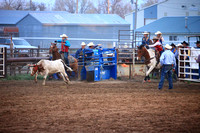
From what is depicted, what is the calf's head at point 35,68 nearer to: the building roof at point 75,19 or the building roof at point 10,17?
the building roof at point 75,19

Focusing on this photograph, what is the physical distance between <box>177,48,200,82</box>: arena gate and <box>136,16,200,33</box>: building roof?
24.3 m

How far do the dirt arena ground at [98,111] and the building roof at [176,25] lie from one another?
29485mm

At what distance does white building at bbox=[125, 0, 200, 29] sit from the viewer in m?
50.3

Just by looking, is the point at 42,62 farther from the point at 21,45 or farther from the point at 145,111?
the point at 21,45

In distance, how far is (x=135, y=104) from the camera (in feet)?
29.8

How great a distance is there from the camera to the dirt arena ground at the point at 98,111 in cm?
657

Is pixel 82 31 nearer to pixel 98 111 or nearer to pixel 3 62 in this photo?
pixel 3 62

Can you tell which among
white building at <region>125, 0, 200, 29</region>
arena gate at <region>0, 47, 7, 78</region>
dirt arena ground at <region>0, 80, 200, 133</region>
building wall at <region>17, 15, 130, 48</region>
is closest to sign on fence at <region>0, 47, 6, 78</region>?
arena gate at <region>0, 47, 7, 78</region>

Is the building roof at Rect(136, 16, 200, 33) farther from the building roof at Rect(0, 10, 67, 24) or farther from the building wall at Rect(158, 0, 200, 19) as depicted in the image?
the building roof at Rect(0, 10, 67, 24)

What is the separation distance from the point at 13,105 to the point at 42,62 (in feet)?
16.4

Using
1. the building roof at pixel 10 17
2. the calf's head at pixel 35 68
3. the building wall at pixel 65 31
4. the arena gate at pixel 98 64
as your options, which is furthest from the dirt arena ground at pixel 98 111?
the building roof at pixel 10 17

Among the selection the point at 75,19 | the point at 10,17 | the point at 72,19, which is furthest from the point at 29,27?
the point at 10,17

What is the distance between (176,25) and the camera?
4097 centimetres

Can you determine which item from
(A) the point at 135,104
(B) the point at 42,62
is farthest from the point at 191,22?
(A) the point at 135,104
